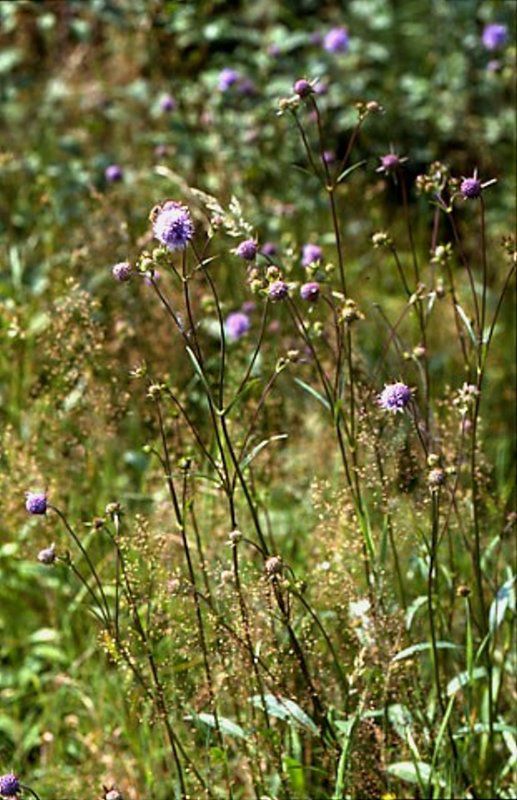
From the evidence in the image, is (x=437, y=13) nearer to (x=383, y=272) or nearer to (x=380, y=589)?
(x=383, y=272)

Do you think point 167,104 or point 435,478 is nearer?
point 435,478

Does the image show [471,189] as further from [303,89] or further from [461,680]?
[461,680]

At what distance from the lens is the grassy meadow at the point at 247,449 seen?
1.93m

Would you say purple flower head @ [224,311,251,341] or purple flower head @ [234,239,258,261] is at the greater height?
purple flower head @ [224,311,251,341]

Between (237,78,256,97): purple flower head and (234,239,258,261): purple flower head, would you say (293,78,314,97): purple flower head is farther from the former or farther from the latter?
(237,78,256,97): purple flower head

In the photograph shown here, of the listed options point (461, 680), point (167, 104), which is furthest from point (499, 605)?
point (167, 104)

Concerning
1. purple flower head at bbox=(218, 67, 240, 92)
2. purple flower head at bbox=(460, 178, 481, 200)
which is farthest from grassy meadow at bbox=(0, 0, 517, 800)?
purple flower head at bbox=(218, 67, 240, 92)

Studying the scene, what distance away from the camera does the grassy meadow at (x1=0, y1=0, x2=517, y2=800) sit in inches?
76.0

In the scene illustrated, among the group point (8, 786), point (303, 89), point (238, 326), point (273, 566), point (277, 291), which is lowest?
point (8, 786)

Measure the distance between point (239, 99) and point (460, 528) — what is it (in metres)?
2.16

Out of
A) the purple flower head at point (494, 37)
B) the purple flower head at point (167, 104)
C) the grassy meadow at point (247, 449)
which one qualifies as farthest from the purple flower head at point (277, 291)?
the purple flower head at point (494, 37)

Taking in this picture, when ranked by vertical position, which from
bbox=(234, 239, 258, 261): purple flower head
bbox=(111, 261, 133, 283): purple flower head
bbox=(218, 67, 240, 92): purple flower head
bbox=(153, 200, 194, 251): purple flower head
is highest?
bbox=(218, 67, 240, 92): purple flower head

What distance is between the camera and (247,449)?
2.43 metres

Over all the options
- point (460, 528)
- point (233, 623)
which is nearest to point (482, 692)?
point (460, 528)
